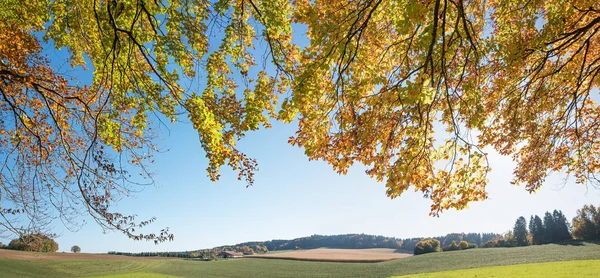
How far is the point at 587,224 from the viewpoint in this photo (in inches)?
2571

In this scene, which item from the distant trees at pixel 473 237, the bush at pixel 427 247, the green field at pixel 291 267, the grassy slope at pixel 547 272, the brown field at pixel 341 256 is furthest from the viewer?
the distant trees at pixel 473 237

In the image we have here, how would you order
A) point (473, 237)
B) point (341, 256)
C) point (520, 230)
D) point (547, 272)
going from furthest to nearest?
point (473, 237), point (520, 230), point (341, 256), point (547, 272)

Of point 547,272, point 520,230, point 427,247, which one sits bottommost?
point 427,247

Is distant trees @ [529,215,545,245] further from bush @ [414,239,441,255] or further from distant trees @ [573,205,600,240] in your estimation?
bush @ [414,239,441,255]

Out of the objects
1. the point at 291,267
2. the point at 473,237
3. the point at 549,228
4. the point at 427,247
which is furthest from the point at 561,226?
the point at 291,267

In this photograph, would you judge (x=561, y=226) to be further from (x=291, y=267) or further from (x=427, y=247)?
(x=291, y=267)

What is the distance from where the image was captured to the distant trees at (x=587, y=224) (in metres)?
63.9

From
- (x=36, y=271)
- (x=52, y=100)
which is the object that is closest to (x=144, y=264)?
(x=36, y=271)

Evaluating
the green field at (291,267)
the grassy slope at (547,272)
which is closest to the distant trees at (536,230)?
the green field at (291,267)

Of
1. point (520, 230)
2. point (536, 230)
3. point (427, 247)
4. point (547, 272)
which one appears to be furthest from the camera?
point (520, 230)

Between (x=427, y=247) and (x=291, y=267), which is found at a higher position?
(x=427, y=247)

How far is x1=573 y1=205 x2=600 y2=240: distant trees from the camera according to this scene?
63906mm

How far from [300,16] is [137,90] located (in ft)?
12.4

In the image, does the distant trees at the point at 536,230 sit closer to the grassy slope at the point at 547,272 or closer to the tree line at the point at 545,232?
the tree line at the point at 545,232
